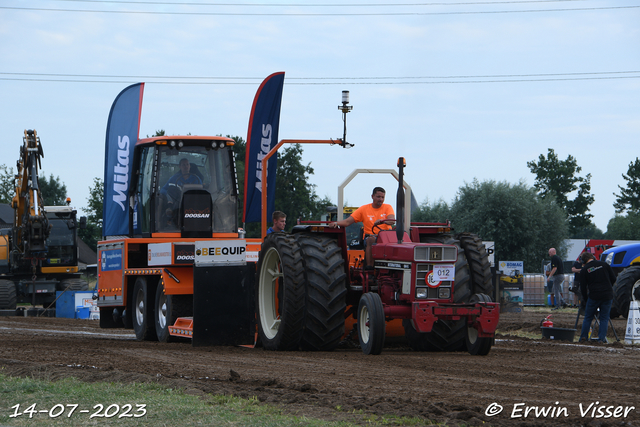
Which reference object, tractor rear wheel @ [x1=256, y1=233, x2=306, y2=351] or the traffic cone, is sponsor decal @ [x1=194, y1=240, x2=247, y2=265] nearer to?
tractor rear wheel @ [x1=256, y1=233, x2=306, y2=351]

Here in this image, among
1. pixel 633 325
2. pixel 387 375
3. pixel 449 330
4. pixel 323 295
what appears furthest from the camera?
pixel 633 325

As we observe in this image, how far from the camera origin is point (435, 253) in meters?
9.55

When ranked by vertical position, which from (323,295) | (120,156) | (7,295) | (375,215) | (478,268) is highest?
(120,156)

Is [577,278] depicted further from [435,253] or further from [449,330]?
[435,253]

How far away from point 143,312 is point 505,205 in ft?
145

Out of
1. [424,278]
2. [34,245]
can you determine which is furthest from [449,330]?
[34,245]

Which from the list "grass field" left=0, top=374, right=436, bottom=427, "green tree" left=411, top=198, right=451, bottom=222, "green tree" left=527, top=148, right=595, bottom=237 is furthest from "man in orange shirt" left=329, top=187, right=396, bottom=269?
"green tree" left=527, top=148, right=595, bottom=237

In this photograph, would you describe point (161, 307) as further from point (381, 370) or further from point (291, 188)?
point (291, 188)

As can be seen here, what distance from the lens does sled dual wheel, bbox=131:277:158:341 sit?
1306 centimetres

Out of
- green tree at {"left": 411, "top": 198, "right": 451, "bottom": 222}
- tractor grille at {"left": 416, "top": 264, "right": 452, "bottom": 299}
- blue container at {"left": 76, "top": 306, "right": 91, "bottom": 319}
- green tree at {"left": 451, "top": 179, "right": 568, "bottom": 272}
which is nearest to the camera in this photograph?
tractor grille at {"left": 416, "top": 264, "right": 452, "bottom": 299}

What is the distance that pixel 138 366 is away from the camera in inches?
338

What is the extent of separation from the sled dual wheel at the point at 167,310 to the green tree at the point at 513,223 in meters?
42.9

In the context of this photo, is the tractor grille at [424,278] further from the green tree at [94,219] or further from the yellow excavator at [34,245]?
the green tree at [94,219]

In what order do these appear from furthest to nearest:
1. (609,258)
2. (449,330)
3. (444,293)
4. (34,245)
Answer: (34,245)
(609,258)
(449,330)
(444,293)
